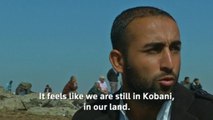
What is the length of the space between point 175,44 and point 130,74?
0.32 metres

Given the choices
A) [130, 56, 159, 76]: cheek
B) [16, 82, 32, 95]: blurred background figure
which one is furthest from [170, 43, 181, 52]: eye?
[16, 82, 32, 95]: blurred background figure

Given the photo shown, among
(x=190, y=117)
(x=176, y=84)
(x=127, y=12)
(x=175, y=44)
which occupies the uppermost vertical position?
(x=127, y=12)

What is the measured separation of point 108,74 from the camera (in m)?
16.2

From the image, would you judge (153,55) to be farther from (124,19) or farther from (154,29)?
(124,19)

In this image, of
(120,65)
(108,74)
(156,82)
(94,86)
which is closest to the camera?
(156,82)

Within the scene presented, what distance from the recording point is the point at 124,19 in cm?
336

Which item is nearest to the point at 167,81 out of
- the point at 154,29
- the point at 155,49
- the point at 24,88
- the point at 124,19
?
the point at 155,49

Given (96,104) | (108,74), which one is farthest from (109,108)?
→ (108,74)

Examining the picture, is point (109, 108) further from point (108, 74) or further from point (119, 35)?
point (108, 74)

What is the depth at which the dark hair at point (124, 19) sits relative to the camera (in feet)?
10.7

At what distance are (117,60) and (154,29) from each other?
328 millimetres

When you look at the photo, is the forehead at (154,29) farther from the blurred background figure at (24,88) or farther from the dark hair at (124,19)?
the blurred background figure at (24,88)

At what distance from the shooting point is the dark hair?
3.27 meters

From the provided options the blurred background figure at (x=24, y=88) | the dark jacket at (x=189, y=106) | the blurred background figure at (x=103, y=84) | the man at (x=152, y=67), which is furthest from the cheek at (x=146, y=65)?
the blurred background figure at (x=24, y=88)
